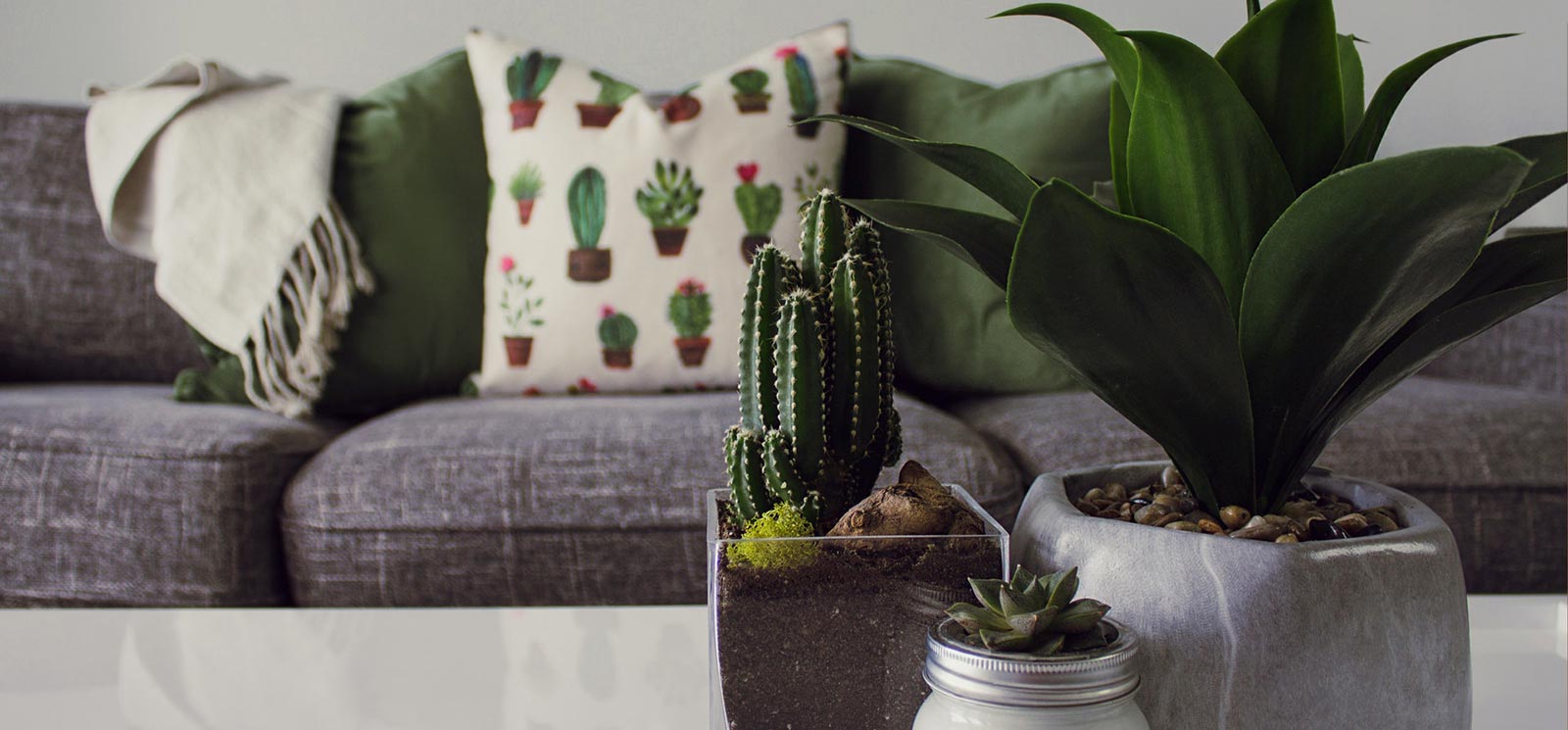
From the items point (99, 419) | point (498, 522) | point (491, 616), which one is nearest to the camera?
point (491, 616)

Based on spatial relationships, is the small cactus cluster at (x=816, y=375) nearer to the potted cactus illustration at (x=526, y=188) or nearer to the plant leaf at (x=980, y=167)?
the plant leaf at (x=980, y=167)

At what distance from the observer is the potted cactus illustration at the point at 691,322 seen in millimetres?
1610

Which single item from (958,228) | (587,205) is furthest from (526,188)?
(958,228)

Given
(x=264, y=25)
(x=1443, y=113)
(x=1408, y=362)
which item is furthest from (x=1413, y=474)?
(x=264, y=25)

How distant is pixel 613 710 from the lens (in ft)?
2.13

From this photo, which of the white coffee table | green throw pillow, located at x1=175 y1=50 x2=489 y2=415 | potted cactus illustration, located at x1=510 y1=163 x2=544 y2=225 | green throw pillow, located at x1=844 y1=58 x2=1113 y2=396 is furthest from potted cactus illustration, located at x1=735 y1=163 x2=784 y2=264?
the white coffee table

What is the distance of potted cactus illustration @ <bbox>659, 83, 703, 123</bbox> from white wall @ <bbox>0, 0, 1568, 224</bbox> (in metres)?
0.61

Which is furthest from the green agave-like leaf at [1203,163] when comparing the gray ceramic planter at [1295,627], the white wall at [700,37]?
the white wall at [700,37]

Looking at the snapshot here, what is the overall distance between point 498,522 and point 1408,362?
922 mm

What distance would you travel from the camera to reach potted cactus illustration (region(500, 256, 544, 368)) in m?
1.62

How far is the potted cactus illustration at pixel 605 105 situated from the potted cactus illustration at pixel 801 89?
220 mm

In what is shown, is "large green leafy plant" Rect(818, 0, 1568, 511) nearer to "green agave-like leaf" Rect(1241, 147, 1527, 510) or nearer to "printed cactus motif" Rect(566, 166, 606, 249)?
"green agave-like leaf" Rect(1241, 147, 1527, 510)

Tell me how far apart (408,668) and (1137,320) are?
0.49 meters

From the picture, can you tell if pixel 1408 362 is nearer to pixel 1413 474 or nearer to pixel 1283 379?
pixel 1283 379
